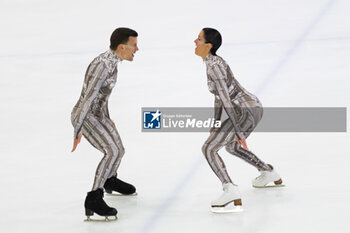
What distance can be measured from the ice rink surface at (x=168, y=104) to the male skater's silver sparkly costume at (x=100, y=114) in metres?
0.41

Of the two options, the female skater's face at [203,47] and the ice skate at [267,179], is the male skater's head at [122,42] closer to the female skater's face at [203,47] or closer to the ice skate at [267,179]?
the female skater's face at [203,47]

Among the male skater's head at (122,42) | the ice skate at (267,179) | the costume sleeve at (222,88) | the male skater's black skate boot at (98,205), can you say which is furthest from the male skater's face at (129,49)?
the ice skate at (267,179)

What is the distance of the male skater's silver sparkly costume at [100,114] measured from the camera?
19.8ft

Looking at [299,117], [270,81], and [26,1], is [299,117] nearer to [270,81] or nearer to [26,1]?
[270,81]

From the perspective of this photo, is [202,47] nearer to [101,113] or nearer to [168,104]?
[101,113]

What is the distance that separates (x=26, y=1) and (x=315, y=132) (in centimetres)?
991

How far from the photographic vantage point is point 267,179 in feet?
22.1

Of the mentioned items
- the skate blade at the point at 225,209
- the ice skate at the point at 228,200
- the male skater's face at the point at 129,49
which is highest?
the male skater's face at the point at 129,49

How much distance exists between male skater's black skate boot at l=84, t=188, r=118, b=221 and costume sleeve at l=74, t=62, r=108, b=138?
0.49 m

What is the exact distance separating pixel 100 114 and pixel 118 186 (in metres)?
0.71

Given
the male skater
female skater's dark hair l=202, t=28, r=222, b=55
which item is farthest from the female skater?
the male skater

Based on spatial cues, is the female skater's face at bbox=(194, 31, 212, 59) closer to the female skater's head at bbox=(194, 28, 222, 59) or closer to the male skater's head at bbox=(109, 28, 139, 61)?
the female skater's head at bbox=(194, 28, 222, 59)

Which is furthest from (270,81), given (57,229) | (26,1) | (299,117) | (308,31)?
(26,1)

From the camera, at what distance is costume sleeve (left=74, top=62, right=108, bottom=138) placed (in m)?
6.03
